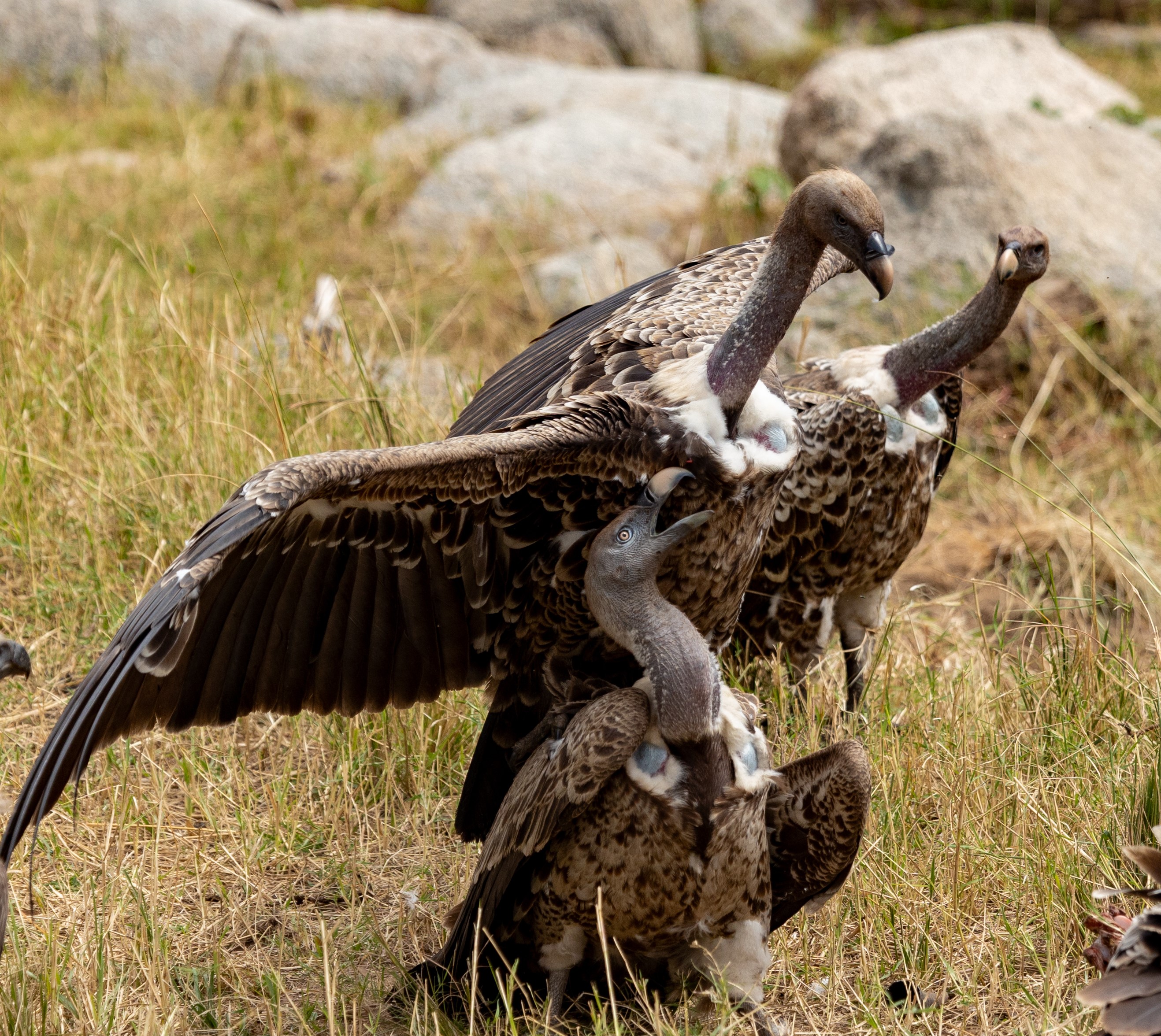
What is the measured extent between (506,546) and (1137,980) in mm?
1578

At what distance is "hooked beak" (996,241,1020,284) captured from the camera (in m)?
4.25

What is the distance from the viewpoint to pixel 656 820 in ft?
9.61

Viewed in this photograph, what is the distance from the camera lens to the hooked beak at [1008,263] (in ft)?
13.9

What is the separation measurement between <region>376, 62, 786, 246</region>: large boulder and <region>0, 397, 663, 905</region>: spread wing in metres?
5.91

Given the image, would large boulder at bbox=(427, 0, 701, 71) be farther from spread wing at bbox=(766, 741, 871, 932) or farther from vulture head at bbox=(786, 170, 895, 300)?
spread wing at bbox=(766, 741, 871, 932)

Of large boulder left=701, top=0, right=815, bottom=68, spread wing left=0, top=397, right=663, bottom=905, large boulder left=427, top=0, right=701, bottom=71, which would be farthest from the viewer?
large boulder left=701, top=0, right=815, bottom=68

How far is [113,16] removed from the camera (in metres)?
12.7

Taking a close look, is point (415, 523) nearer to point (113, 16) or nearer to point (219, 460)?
point (219, 460)

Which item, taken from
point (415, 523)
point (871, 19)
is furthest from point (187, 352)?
point (871, 19)

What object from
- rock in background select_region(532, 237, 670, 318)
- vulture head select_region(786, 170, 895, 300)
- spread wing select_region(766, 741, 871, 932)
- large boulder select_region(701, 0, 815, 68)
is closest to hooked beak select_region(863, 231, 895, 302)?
vulture head select_region(786, 170, 895, 300)

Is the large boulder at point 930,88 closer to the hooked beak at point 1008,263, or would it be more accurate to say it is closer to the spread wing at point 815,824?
the hooked beak at point 1008,263

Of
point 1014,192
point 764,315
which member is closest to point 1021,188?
point 1014,192

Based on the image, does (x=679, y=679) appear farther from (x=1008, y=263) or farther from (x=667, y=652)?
(x=1008, y=263)

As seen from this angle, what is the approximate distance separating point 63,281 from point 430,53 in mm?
8170
